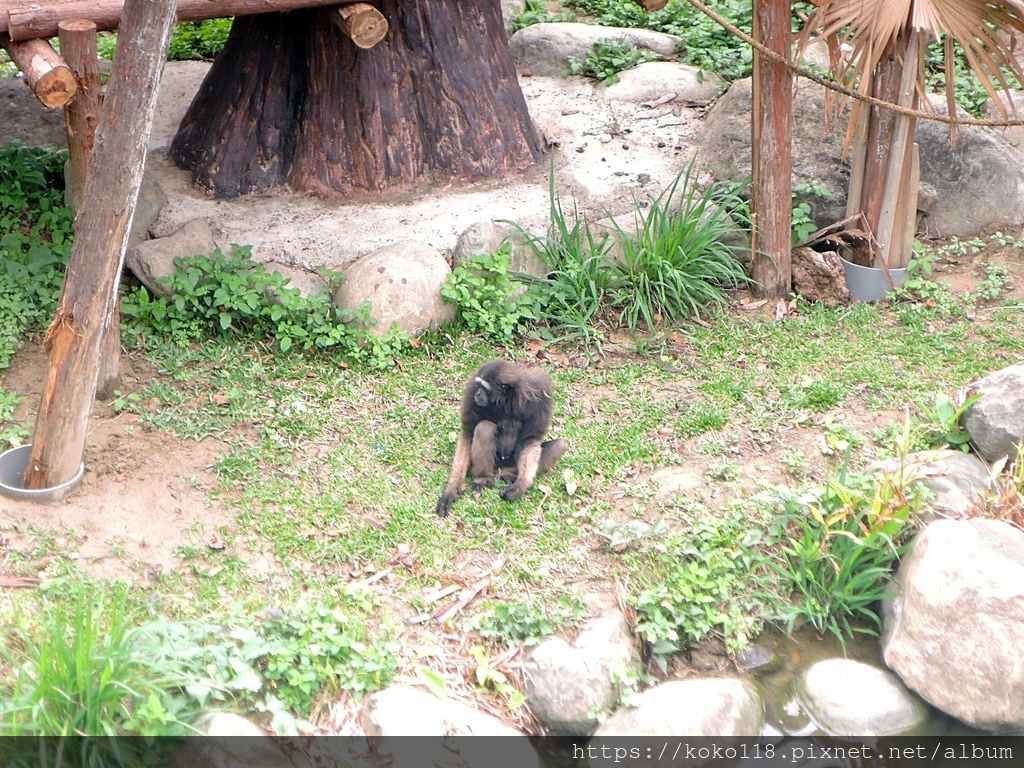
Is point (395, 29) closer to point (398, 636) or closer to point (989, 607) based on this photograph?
point (398, 636)

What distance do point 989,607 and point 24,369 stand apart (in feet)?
17.1

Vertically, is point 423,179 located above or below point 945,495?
above

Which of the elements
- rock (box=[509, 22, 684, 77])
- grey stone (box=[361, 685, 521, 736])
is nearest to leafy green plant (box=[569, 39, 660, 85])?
rock (box=[509, 22, 684, 77])

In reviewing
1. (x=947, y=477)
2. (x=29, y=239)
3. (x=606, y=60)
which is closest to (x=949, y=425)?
(x=947, y=477)

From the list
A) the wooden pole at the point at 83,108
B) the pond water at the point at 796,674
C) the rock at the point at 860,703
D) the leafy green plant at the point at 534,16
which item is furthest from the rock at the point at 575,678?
the leafy green plant at the point at 534,16

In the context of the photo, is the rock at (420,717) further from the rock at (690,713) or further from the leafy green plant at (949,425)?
the leafy green plant at (949,425)

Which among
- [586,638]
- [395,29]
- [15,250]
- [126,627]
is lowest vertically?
[586,638]

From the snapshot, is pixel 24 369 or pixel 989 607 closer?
pixel 989 607

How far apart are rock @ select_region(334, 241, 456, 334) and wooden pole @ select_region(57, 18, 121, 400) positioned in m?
1.47

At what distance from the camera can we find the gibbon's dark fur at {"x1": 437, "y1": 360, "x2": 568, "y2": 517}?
5.07 m

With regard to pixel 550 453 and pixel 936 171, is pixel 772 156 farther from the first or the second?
pixel 550 453

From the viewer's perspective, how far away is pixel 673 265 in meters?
6.68

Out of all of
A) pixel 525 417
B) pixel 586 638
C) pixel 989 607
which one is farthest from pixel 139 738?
pixel 989 607

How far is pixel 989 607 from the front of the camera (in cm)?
429
